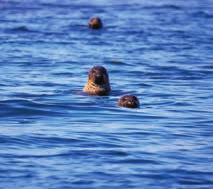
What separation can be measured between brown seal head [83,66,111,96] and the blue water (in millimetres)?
224

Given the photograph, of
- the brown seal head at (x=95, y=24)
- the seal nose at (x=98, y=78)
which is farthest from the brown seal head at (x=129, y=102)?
the brown seal head at (x=95, y=24)

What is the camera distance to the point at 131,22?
36094mm

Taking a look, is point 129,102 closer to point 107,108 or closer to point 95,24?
point 107,108

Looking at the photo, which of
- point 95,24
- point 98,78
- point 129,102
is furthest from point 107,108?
point 95,24

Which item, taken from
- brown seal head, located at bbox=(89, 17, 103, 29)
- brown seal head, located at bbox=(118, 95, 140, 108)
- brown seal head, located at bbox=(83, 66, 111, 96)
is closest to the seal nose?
brown seal head, located at bbox=(83, 66, 111, 96)

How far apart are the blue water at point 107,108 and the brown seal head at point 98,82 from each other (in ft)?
0.73

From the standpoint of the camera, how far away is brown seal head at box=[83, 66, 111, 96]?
18.1 m

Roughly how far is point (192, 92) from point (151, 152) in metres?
6.62

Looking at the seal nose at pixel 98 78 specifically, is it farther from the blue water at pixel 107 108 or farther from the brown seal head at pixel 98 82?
the blue water at pixel 107 108

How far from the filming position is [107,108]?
16953 millimetres

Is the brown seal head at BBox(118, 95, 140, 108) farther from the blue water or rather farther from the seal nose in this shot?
the seal nose

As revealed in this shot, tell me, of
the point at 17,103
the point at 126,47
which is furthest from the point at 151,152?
the point at 126,47

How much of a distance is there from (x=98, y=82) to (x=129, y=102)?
59.6 inches

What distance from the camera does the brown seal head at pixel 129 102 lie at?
55.6 feet
